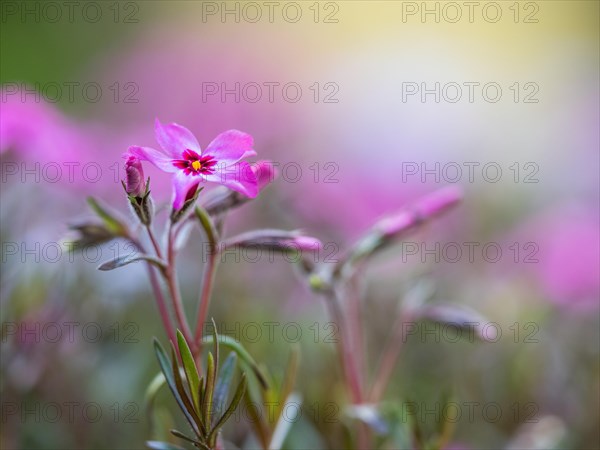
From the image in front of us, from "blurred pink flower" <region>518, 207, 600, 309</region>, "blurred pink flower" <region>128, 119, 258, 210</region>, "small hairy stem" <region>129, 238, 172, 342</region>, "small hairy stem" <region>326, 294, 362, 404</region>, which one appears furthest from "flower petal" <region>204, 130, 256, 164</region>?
"blurred pink flower" <region>518, 207, 600, 309</region>

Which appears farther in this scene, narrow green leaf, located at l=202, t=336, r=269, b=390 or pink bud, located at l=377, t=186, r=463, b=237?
pink bud, located at l=377, t=186, r=463, b=237

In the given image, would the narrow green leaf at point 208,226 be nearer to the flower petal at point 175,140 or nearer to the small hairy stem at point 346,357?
the flower petal at point 175,140

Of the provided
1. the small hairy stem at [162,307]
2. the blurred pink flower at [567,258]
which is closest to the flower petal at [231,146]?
the small hairy stem at [162,307]

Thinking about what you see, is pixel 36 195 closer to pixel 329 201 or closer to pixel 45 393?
pixel 45 393

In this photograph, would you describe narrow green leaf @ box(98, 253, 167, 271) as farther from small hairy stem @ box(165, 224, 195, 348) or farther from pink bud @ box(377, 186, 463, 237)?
pink bud @ box(377, 186, 463, 237)

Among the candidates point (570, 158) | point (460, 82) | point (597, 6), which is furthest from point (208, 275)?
point (597, 6)

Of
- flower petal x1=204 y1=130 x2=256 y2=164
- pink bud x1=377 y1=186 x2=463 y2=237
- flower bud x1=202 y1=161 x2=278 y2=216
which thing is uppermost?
flower petal x1=204 y1=130 x2=256 y2=164

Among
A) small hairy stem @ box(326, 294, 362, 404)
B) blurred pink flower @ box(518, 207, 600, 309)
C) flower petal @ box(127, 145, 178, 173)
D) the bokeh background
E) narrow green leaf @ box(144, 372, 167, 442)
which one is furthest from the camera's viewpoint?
blurred pink flower @ box(518, 207, 600, 309)
